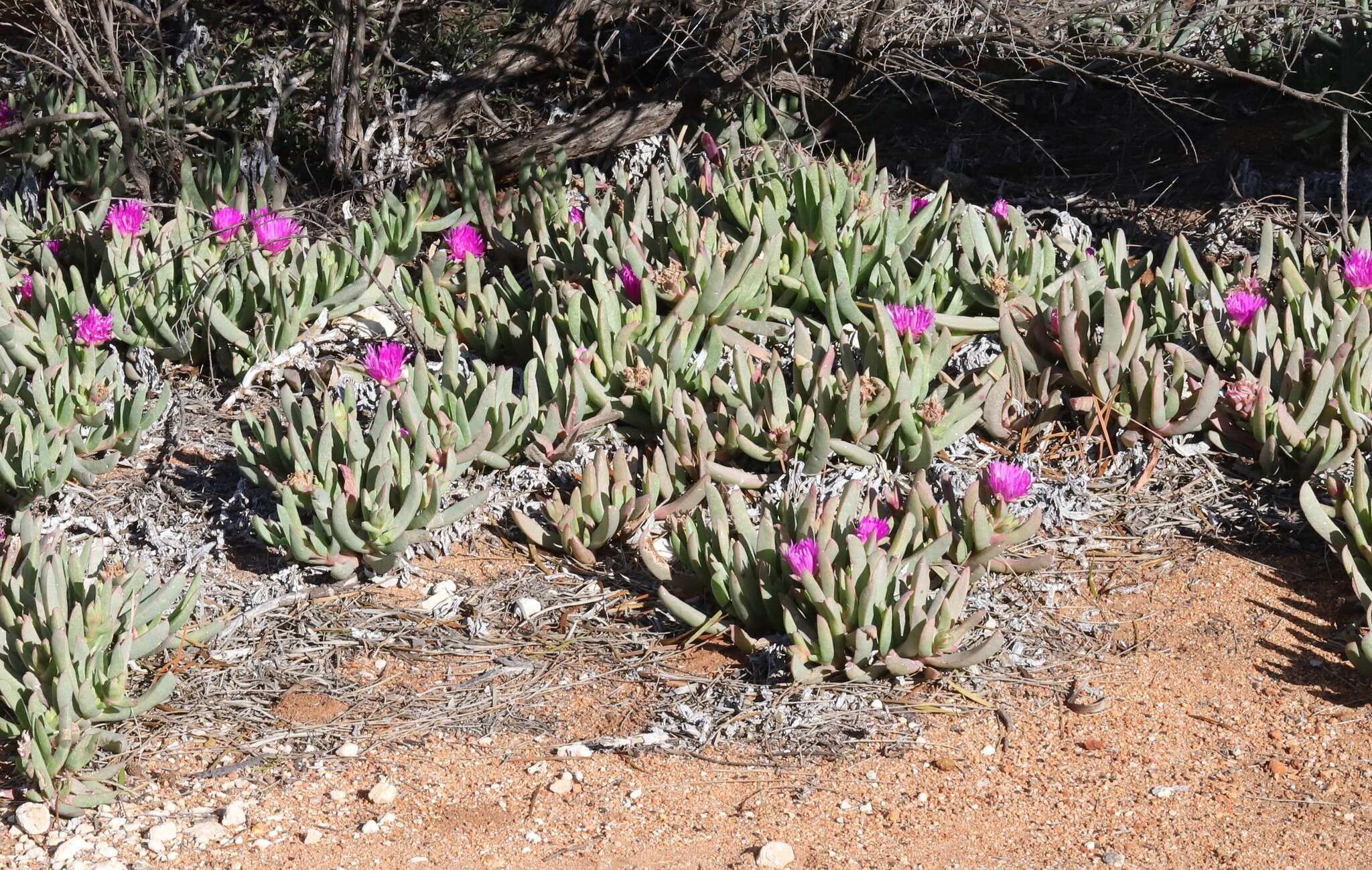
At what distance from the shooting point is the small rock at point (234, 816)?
7.88 ft

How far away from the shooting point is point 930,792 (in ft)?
8.10

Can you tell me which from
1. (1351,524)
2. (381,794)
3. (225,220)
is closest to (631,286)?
(225,220)

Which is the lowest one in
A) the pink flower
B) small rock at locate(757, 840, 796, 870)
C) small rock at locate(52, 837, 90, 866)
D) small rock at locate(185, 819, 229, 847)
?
small rock at locate(52, 837, 90, 866)

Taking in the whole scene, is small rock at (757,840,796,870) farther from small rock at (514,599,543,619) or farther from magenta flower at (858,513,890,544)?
small rock at (514,599,543,619)

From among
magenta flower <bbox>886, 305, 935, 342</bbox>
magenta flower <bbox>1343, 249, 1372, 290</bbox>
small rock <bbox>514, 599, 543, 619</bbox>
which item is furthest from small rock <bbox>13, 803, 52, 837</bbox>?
magenta flower <bbox>1343, 249, 1372, 290</bbox>

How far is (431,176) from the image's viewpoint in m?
5.32

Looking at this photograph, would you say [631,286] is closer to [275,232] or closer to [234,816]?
[275,232]

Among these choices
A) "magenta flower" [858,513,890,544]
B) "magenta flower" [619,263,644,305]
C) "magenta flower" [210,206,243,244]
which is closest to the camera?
"magenta flower" [858,513,890,544]

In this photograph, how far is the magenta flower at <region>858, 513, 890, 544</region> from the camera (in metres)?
2.85

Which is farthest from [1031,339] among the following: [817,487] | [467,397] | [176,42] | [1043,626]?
[176,42]

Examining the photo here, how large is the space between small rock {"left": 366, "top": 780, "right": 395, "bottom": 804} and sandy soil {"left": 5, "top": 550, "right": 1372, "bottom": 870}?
0.01 metres

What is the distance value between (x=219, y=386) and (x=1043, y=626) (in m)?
2.49

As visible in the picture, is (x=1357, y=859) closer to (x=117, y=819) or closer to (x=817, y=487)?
(x=817, y=487)

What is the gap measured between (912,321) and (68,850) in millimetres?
2267
